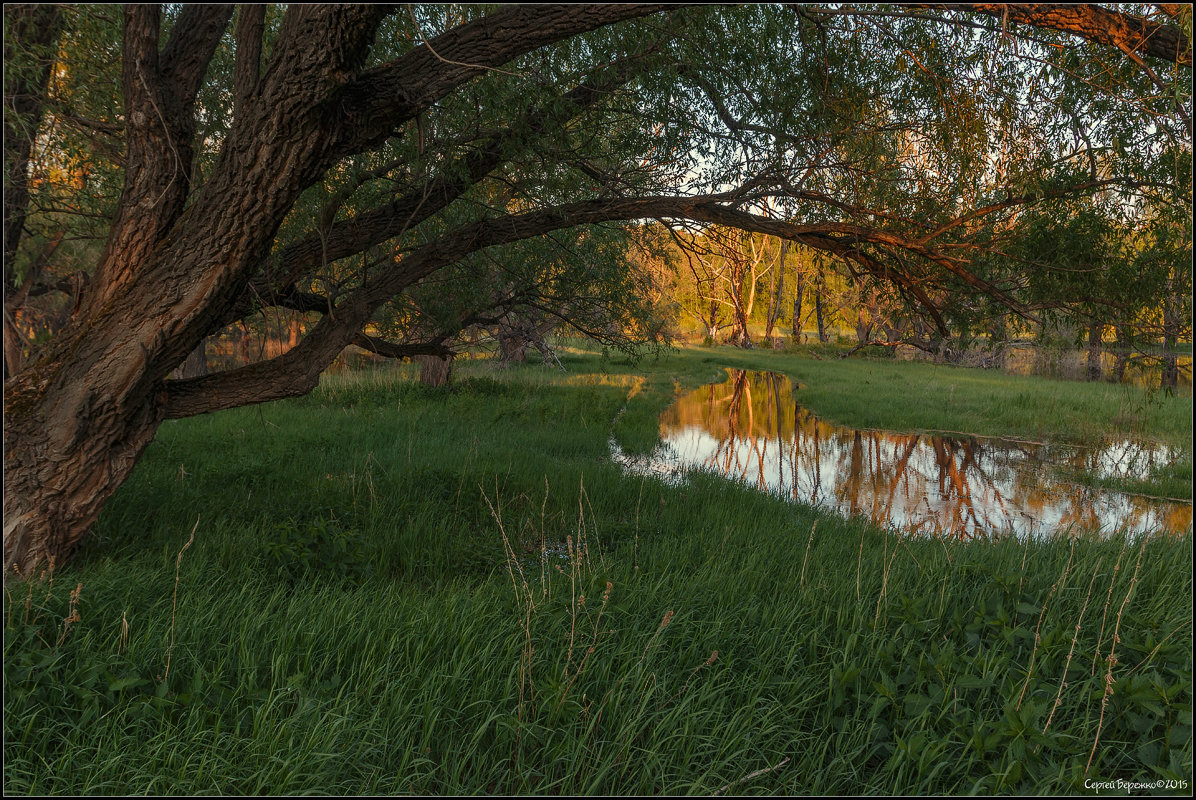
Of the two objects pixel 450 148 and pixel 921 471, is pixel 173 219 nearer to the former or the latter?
pixel 450 148

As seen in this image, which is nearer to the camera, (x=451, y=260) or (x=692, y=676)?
(x=692, y=676)

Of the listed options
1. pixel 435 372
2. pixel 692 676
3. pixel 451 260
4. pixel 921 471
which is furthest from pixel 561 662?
pixel 435 372

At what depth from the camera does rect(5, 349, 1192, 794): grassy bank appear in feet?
8.57

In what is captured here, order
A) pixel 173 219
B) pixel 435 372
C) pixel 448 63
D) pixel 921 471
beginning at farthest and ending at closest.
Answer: pixel 435 372, pixel 921 471, pixel 173 219, pixel 448 63

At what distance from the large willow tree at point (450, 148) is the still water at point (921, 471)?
3.56 meters

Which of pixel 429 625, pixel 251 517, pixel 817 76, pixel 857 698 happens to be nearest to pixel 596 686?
pixel 429 625

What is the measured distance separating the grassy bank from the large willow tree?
1.24 metres

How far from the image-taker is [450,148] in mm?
4809

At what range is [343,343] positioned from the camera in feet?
16.1

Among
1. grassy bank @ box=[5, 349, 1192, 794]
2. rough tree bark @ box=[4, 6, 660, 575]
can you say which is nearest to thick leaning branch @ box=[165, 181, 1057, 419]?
rough tree bark @ box=[4, 6, 660, 575]

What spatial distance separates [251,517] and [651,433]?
28.6 feet

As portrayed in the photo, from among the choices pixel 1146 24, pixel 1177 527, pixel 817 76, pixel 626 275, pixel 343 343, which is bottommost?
pixel 1177 527

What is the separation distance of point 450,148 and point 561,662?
3833mm

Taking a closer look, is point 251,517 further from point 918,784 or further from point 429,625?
point 918,784
